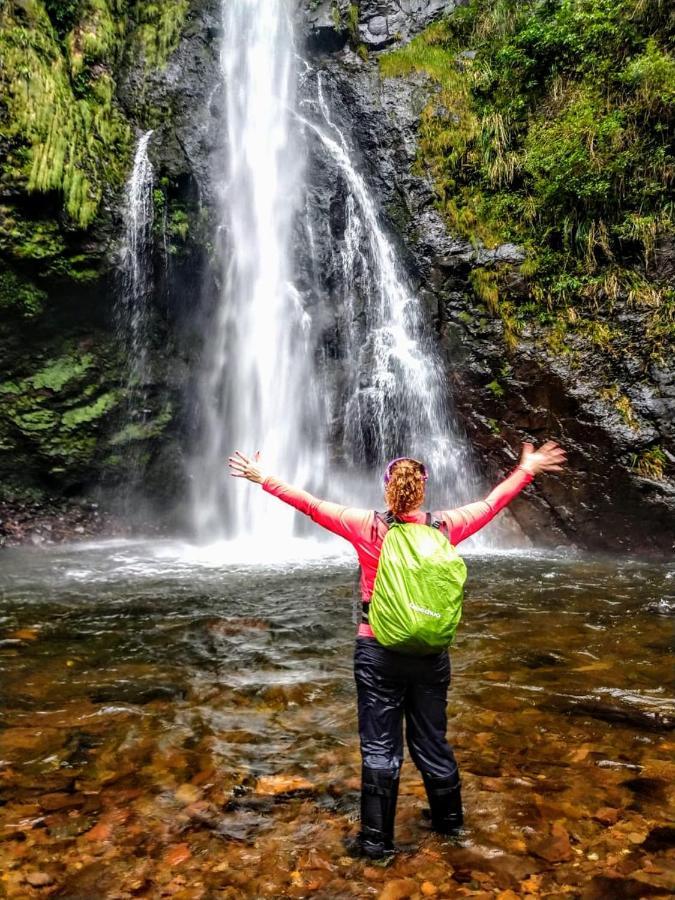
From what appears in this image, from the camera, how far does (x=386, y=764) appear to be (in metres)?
2.75

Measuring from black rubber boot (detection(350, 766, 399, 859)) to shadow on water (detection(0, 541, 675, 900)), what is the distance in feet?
0.27

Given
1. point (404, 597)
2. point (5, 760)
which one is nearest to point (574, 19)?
point (404, 597)

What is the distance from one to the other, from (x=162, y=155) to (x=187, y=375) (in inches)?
189

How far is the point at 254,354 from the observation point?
14.1 metres

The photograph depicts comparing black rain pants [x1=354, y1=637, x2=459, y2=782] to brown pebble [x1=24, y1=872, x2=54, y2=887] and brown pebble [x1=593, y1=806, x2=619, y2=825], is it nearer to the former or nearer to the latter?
brown pebble [x1=593, y1=806, x2=619, y2=825]

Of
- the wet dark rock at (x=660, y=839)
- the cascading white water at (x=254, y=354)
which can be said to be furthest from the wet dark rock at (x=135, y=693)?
the cascading white water at (x=254, y=354)

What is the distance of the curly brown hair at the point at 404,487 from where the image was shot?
2.84 metres

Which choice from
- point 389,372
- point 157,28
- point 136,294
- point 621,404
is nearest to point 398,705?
point 621,404

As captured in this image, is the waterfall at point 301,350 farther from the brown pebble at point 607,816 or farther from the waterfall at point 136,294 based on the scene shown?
the brown pebble at point 607,816

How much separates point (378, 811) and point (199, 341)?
12.4 m

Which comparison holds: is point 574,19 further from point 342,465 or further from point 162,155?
point 342,465

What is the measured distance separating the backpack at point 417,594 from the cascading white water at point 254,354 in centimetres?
1022

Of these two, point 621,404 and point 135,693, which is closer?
point 135,693

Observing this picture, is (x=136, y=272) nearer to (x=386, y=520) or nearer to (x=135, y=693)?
(x=135, y=693)
